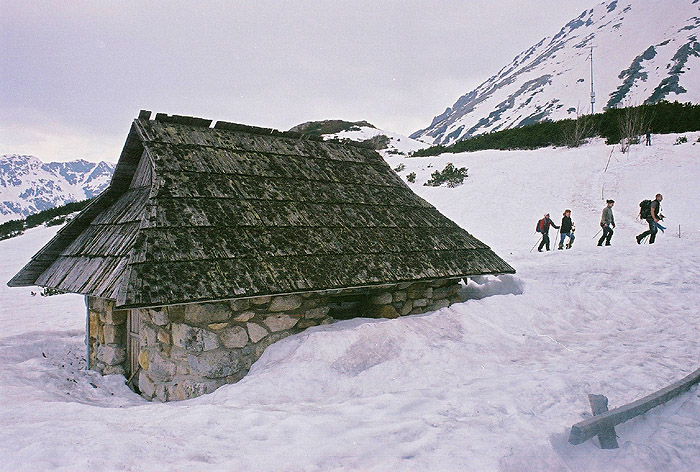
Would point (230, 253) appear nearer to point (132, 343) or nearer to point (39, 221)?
point (132, 343)

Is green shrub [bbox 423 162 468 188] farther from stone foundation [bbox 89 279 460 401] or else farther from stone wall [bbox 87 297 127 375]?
stone wall [bbox 87 297 127 375]

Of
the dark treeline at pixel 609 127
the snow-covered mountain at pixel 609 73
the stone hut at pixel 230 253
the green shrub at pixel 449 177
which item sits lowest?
the stone hut at pixel 230 253

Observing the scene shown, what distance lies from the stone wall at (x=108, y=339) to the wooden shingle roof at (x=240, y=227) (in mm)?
738

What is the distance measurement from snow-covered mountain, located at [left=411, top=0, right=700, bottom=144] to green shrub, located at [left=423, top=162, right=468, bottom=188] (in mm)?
36075

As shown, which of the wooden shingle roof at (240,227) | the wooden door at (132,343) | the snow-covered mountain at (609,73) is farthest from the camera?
the snow-covered mountain at (609,73)

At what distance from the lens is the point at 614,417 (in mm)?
3379

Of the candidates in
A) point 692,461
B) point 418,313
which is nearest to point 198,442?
point 692,461

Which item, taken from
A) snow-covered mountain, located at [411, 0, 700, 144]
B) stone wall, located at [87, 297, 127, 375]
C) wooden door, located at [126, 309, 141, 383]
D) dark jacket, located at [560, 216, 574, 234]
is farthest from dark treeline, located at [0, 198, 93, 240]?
snow-covered mountain, located at [411, 0, 700, 144]

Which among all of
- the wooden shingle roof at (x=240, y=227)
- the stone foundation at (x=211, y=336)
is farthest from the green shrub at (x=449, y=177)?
the stone foundation at (x=211, y=336)

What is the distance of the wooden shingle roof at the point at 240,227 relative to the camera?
16.1ft

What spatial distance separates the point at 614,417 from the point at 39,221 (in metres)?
34.7

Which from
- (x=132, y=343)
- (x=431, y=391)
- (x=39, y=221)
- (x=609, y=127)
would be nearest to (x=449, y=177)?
(x=609, y=127)

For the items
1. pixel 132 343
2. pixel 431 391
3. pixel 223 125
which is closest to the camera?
pixel 431 391

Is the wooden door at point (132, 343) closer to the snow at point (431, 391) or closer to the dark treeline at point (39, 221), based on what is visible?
the snow at point (431, 391)
